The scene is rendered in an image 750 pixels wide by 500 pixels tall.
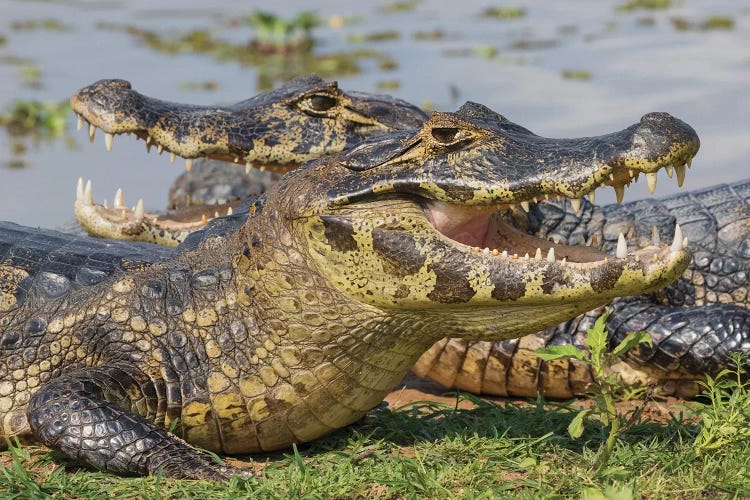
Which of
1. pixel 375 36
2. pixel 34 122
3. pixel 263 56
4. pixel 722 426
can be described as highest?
pixel 722 426

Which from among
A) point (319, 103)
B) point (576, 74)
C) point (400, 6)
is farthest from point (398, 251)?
point (400, 6)

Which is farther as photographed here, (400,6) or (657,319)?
(400,6)

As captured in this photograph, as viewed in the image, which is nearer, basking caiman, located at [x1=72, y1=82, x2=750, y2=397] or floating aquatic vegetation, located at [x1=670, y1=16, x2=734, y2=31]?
basking caiman, located at [x1=72, y1=82, x2=750, y2=397]

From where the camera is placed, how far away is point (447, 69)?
14.0m

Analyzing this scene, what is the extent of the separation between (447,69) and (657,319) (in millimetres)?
8375

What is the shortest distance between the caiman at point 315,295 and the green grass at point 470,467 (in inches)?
4.9

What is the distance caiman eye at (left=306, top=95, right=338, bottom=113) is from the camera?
22.6 feet

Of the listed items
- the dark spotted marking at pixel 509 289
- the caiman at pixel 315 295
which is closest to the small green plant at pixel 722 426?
the caiman at pixel 315 295

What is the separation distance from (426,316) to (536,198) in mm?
542

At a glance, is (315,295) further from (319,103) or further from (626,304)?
(319,103)

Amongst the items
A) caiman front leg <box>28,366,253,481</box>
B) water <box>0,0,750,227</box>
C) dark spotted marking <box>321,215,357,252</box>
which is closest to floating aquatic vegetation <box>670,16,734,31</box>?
water <box>0,0,750,227</box>

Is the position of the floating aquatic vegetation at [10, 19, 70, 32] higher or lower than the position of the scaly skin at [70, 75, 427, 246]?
lower

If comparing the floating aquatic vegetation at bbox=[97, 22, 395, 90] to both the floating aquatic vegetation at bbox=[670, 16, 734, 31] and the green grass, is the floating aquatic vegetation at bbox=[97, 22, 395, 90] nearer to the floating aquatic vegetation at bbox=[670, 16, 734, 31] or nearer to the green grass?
the floating aquatic vegetation at bbox=[670, 16, 734, 31]

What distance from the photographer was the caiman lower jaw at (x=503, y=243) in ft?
12.5
